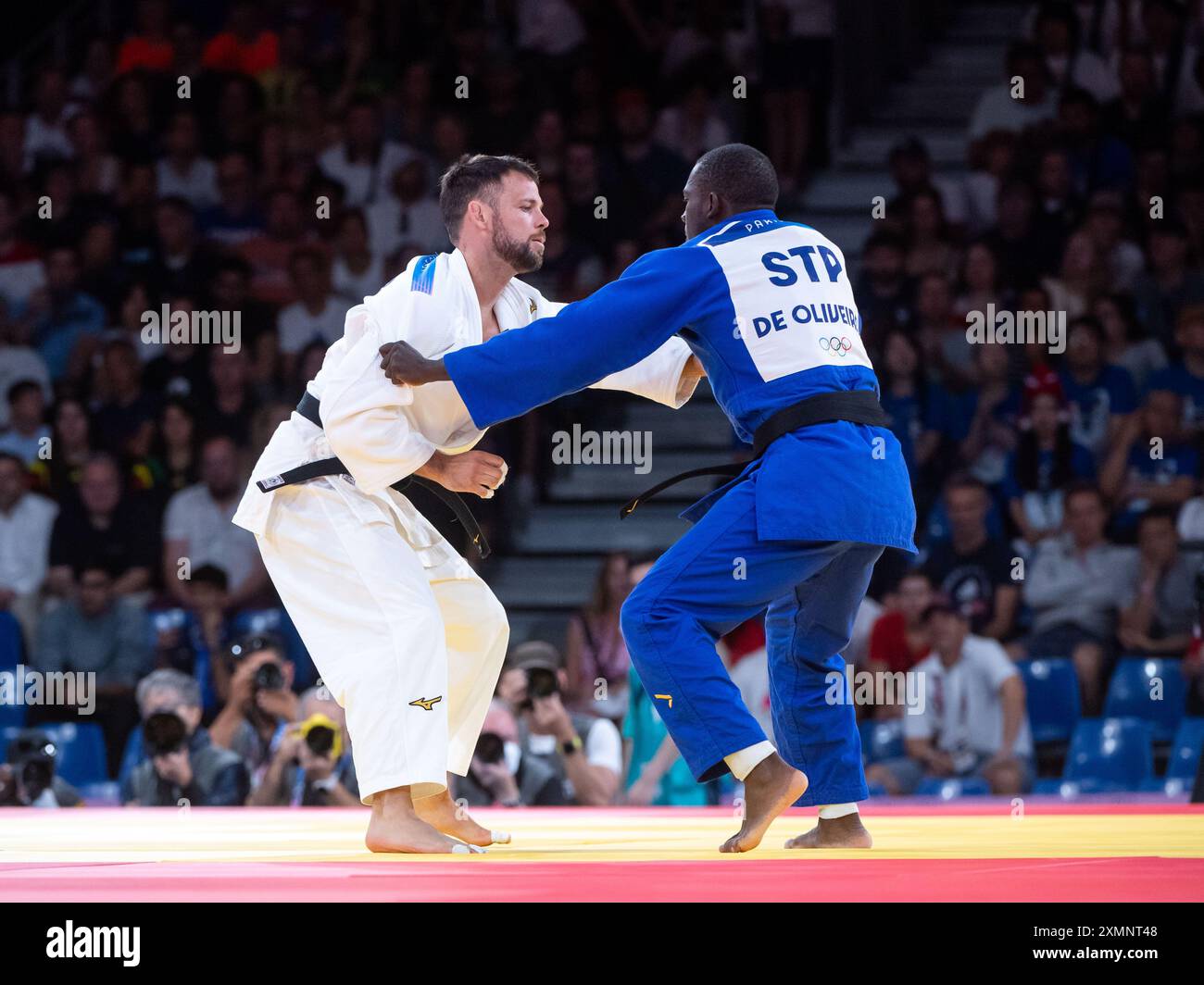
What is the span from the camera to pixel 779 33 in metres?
8.38

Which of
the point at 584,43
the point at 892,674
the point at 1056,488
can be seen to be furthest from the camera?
the point at 584,43

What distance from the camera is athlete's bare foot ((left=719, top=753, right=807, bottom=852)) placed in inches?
118

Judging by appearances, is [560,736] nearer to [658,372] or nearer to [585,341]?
[658,372]

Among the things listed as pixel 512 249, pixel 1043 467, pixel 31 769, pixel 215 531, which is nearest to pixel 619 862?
pixel 512 249

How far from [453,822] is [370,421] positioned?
846 mm

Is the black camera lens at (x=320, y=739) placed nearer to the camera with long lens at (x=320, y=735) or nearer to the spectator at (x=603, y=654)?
the camera with long lens at (x=320, y=735)

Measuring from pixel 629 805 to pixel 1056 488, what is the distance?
7.43ft

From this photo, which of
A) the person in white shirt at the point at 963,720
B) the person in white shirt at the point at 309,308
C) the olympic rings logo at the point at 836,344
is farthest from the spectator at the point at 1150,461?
the olympic rings logo at the point at 836,344

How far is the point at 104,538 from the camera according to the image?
282 inches

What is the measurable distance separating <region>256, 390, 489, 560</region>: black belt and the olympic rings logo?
2.60 ft

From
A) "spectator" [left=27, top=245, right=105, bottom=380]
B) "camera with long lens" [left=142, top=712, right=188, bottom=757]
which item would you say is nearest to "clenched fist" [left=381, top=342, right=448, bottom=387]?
"camera with long lens" [left=142, top=712, right=188, bottom=757]
